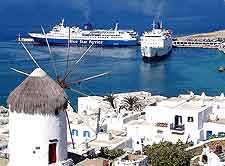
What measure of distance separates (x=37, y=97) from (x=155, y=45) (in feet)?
335

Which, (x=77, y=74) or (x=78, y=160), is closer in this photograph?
(x=78, y=160)

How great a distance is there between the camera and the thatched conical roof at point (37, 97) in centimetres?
1546

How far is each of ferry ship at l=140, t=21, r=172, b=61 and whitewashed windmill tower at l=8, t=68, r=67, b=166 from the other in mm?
94437

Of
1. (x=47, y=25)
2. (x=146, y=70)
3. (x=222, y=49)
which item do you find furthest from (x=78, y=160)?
(x=47, y=25)

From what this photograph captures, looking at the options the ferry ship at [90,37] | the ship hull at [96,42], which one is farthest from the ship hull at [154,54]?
the ferry ship at [90,37]

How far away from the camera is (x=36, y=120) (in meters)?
15.6

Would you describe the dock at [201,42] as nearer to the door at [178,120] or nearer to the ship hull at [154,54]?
the ship hull at [154,54]

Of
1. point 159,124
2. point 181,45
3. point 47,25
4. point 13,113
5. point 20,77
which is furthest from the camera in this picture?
point 47,25

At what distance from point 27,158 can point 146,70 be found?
82.7 meters

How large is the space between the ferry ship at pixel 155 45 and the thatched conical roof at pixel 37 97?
94.5 metres

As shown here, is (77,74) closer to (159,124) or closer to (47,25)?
(159,124)

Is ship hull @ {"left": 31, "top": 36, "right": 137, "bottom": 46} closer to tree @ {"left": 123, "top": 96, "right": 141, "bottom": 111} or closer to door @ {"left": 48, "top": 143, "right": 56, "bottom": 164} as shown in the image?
tree @ {"left": 123, "top": 96, "right": 141, "bottom": 111}

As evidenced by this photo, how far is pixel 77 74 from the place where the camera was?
8712cm

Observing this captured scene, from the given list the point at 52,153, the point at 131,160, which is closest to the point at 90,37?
the point at 131,160
